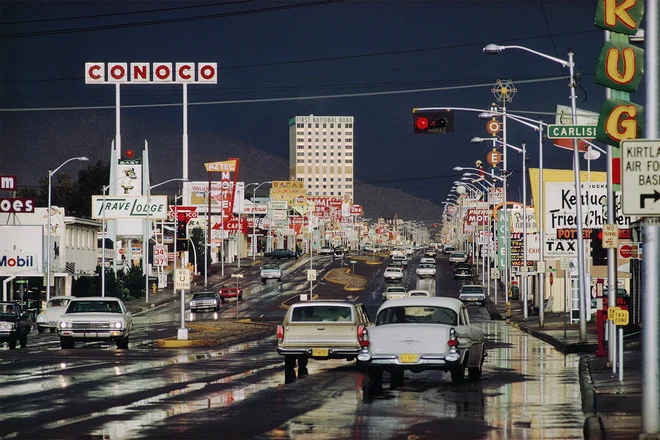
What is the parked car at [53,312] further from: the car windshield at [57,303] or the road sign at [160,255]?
the road sign at [160,255]

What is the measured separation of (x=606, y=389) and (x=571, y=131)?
831cm

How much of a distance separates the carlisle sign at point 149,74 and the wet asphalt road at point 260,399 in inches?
2573

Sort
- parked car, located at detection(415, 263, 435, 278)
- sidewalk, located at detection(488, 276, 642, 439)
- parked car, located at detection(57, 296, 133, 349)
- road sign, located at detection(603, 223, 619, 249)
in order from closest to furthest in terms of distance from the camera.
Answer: sidewalk, located at detection(488, 276, 642, 439)
road sign, located at detection(603, 223, 619, 249)
parked car, located at detection(57, 296, 133, 349)
parked car, located at detection(415, 263, 435, 278)

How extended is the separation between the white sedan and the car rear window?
4318 mm

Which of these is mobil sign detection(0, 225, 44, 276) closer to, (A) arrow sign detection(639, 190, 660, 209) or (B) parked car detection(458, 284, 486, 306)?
(B) parked car detection(458, 284, 486, 306)

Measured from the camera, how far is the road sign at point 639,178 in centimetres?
1398

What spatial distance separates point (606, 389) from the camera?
837 inches

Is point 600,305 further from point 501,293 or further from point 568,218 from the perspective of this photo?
point 501,293

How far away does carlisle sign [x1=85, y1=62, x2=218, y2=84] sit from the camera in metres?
99.0

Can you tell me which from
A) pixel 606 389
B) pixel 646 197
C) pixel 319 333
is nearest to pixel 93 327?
pixel 319 333

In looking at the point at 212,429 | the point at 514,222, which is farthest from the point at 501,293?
the point at 212,429

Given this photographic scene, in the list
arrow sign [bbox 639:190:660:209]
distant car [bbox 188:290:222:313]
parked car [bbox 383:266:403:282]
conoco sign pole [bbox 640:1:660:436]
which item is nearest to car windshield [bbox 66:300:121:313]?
conoco sign pole [bbox 640:1:660:436]

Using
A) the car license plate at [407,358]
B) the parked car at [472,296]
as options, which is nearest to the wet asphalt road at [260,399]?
the car license plate at [407,358]

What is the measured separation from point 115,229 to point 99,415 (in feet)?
280
